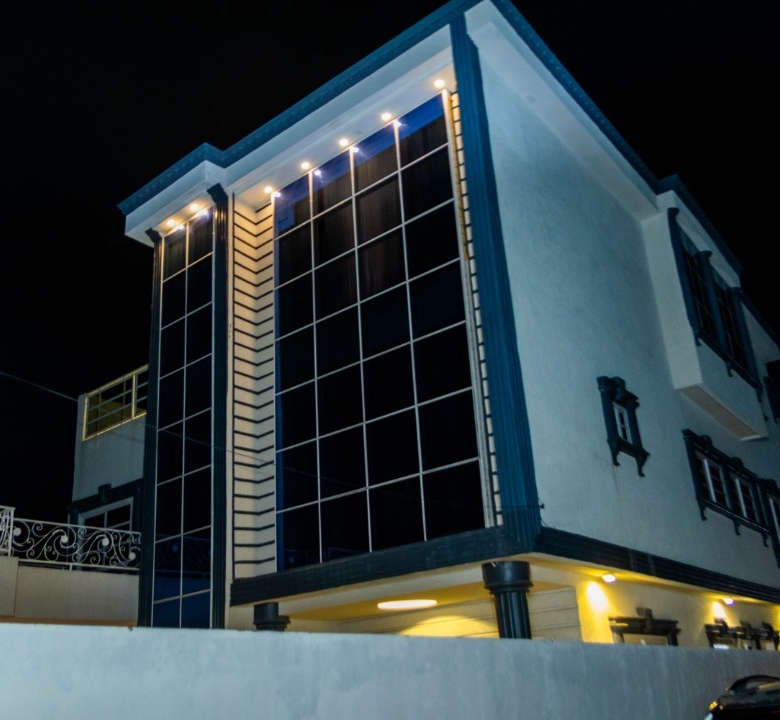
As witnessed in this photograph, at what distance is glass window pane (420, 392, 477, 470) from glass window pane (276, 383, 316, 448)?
2055 mm

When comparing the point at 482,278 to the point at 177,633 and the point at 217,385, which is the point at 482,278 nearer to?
the point at 217,385

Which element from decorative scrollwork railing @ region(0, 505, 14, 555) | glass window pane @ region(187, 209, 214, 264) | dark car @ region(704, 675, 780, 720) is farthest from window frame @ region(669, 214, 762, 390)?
decorative scrollwork railing @ region(0, 505, 14, 555)

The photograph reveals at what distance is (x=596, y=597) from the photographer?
10422mm

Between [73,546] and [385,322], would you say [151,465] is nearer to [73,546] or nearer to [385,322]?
[73,546]

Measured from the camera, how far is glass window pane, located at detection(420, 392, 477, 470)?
9797 mm

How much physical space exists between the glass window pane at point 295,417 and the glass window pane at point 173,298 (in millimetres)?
3019

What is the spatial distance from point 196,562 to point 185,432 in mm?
2134

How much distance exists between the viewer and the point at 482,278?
384 inches

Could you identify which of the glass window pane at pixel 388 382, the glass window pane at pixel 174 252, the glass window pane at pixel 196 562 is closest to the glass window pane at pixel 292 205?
the glass window pane at pixel 174 252

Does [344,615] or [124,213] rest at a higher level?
[124,213]

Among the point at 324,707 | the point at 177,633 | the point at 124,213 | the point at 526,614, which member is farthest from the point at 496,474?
the point at 124,213

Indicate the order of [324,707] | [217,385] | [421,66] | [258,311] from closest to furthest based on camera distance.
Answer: [324,707] < [421,66] < [217,385] < [258,311]

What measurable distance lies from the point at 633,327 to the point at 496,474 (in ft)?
18.7

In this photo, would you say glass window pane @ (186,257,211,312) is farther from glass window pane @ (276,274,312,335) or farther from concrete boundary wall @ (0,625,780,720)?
concrete boundary wall @ (0,625,780,720)
